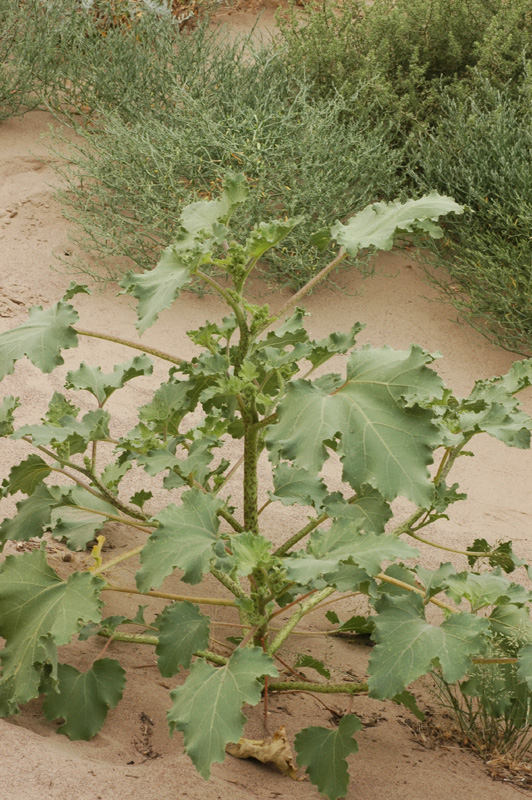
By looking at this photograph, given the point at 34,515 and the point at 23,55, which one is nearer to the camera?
the point at 34,515

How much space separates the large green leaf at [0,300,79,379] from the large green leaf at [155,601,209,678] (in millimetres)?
686

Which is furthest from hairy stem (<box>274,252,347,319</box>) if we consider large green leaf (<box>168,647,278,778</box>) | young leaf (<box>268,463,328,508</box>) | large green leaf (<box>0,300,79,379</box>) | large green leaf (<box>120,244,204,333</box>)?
large green leaf (<box>168,647,278,778</box>)

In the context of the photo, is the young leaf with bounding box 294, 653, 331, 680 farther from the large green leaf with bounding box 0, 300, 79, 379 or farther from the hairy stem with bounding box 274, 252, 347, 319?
the large green leaf with bounding box 0, 300, 79, 379

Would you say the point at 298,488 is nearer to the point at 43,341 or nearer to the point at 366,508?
the point at 366,508

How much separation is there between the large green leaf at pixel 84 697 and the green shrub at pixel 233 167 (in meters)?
3.68

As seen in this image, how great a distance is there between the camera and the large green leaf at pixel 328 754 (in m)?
1.98

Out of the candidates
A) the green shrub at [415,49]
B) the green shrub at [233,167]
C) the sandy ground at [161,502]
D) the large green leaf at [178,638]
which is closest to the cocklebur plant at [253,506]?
the large green leaf at [178,638]

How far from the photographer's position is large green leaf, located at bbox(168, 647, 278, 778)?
1.70 meters

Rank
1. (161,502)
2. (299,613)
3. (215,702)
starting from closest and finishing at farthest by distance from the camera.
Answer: (215,702) → (299,613) → (161,502)

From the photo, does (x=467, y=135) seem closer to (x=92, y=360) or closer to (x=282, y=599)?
(x=92, y=360)

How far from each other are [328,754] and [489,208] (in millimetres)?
4289

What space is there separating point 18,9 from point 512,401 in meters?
7.54

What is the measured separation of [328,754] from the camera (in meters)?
2.02

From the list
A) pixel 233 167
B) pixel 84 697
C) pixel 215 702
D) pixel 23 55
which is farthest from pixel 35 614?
pixel 23 55
